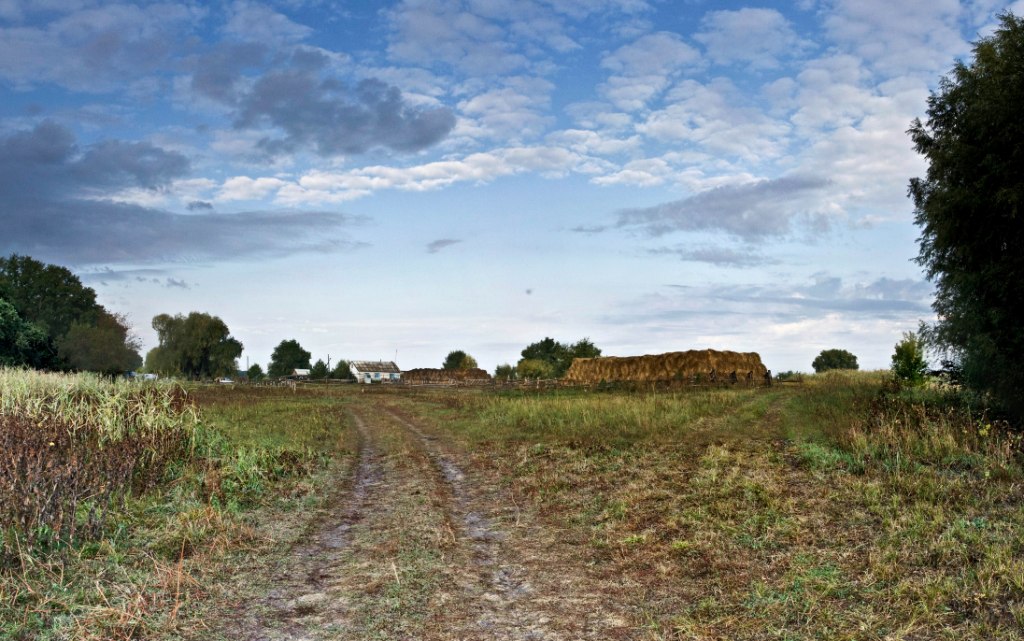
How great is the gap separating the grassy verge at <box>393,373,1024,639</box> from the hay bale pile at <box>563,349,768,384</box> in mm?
33596

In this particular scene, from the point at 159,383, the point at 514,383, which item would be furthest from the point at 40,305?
the point at 159,383

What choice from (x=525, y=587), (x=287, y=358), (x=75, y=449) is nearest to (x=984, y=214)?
(x=525, y=587)

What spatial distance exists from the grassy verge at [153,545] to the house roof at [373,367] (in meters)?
113

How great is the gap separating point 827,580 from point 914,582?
835mm

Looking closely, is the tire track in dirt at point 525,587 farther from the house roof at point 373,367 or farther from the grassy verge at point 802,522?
the house roof at point 373,367

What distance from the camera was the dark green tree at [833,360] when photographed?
97744mm

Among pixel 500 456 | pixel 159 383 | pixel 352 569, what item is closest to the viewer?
pixel 352 569

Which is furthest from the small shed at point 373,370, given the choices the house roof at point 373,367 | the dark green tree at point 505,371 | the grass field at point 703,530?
the grass field at point 703,530

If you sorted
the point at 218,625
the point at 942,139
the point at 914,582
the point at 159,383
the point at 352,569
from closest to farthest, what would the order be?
the point at 218,625 → the point at 914,582 → the point at 352,569 → the point at 942,139 → the point at 159,383

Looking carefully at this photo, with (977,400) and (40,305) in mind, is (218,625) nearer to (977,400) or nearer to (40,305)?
(977,400)

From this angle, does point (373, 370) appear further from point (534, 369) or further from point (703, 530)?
point (703, 530)


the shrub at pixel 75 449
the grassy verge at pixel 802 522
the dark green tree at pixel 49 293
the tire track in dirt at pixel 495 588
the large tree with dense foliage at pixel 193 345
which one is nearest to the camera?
the tire track in dirt at pixel 495 588

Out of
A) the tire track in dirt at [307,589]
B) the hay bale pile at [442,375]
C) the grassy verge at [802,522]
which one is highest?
the hay bale pile at [442,375]

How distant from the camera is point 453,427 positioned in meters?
23.2
